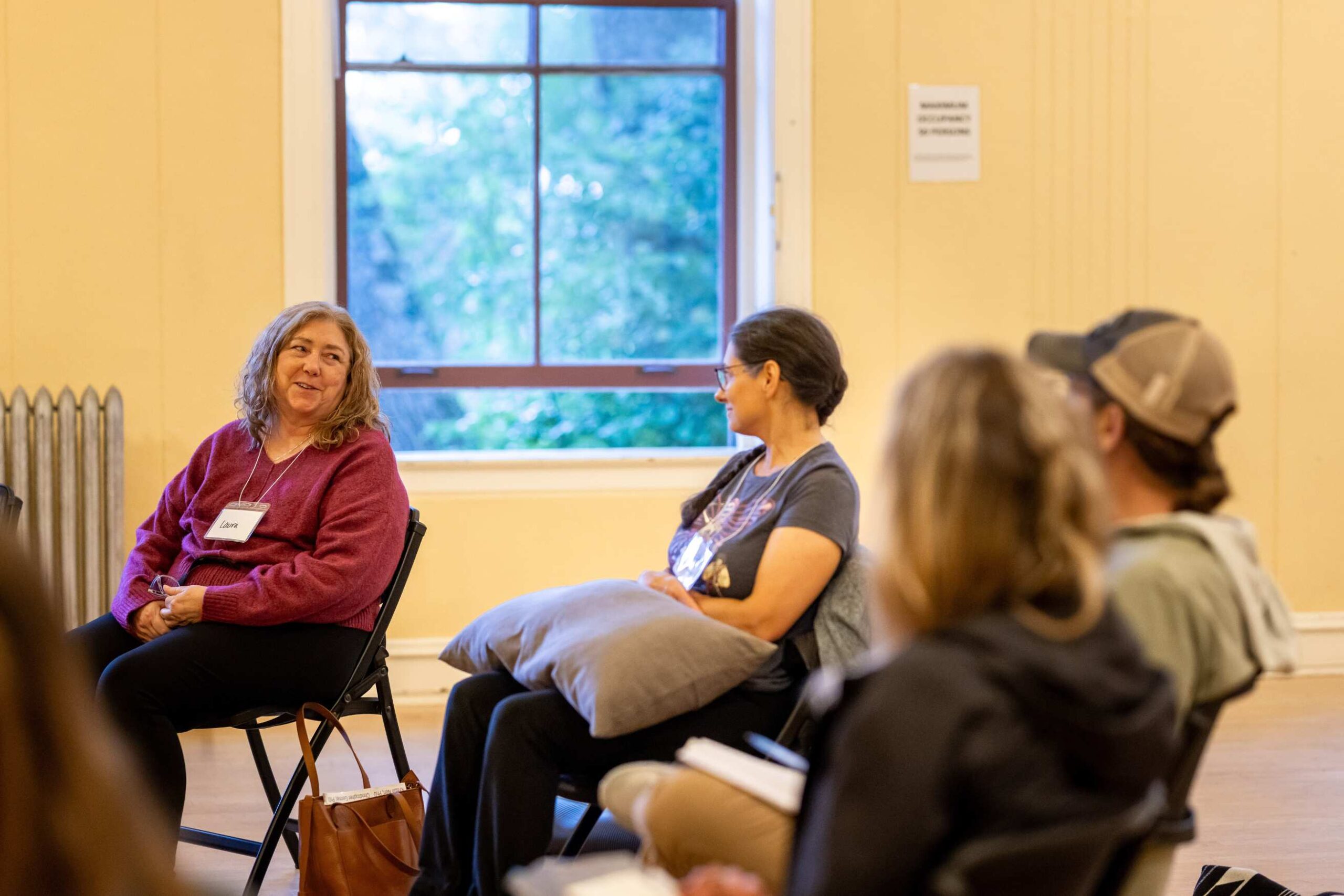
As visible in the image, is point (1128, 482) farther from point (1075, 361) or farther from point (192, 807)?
point (192, 807)

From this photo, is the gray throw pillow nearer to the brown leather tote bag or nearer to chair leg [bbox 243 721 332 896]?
the brown leather tote bag

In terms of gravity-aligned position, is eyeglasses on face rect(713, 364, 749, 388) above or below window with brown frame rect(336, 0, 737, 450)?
below

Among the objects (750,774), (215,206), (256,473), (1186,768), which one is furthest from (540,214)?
(1186,768)

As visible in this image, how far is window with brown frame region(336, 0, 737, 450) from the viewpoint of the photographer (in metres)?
4.54

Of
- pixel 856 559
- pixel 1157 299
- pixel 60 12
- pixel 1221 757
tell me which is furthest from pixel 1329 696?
pixel 60 12

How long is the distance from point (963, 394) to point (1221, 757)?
3098mm

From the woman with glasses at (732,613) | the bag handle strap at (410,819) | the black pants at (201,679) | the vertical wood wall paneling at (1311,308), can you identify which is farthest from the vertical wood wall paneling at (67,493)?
the vertical wood wall paneling at (1311,308)

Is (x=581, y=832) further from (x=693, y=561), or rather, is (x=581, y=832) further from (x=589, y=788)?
(x=693, y=561)

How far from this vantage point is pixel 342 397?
2.87 m

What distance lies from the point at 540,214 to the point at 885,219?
1.28m

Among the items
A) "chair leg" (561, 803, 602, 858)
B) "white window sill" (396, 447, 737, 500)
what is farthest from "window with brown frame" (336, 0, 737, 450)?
"chair leg" (561, 803, 602, 858)

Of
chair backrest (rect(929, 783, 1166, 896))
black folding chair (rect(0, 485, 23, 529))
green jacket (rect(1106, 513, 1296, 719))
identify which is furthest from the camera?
black folding chair (rect(0, 485, 23, 529))

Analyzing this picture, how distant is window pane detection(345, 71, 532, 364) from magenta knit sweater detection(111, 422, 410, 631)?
67.8 inches

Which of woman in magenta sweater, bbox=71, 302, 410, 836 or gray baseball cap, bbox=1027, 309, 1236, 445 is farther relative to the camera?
woman in magenta sweater, bbox=71, 302, 410, 836
